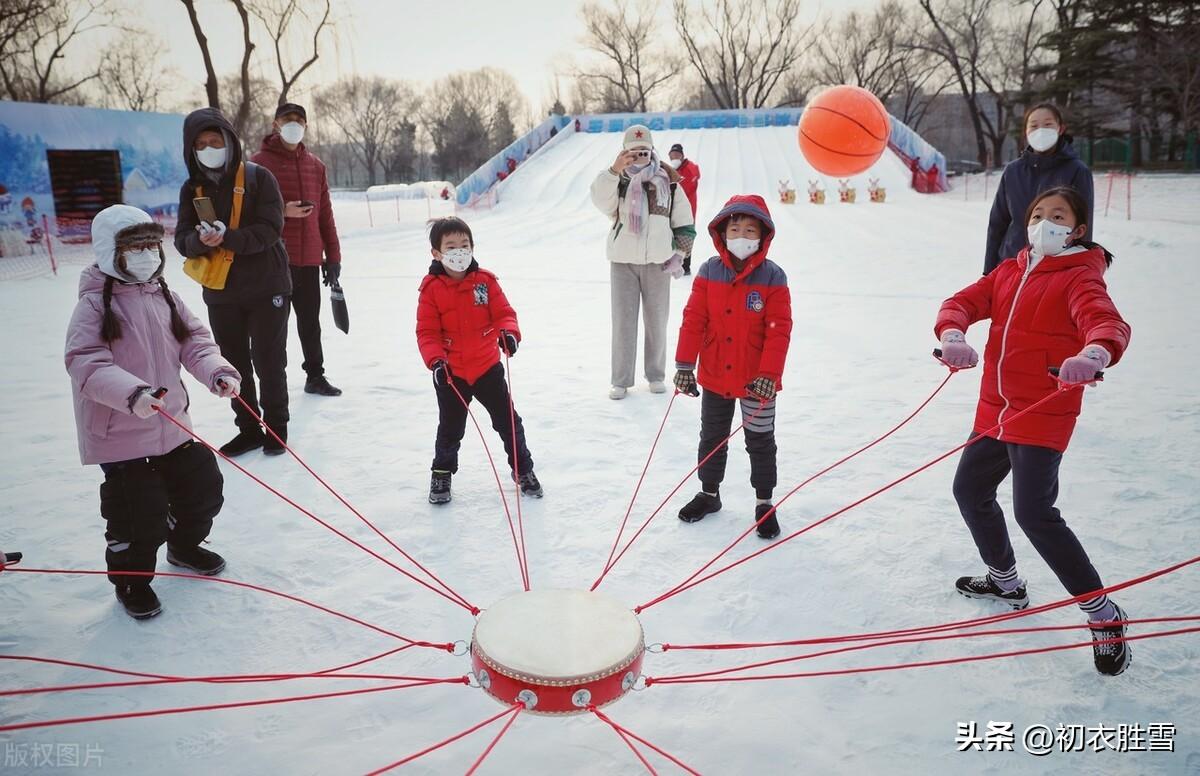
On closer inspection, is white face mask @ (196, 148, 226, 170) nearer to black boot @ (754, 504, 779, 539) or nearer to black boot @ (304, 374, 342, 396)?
black boot @ (304, 374, 342, 396)

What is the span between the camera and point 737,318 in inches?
126

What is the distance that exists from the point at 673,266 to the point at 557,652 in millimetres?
3504

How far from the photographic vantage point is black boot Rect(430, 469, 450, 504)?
12.0ft

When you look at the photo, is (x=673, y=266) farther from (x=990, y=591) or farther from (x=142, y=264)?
(x=142, y=264)

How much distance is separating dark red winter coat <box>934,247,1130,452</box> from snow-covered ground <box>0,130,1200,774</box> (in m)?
0.79

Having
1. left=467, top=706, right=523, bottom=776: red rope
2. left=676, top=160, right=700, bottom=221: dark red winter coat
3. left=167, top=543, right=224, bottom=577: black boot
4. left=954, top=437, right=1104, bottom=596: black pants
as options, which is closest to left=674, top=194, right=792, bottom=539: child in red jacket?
left=954, top=437, right=1104, bottom=596: black pants

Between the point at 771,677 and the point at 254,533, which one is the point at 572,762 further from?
the point at 254,533

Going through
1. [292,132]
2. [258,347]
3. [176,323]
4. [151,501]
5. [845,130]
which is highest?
[845,130]

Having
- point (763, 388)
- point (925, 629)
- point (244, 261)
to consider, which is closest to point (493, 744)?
point (925, 629)

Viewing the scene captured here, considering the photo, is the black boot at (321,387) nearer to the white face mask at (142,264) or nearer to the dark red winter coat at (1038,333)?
the white face mask at (142,264)

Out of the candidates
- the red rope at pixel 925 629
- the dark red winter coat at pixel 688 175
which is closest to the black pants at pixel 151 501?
the red rope at pixel 925 629

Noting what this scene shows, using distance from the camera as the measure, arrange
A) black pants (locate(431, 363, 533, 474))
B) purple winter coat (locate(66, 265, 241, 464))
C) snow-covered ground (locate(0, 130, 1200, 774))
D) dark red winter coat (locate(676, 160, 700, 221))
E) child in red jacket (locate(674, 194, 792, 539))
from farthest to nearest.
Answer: dark red winter coat (locate(676, 160, 700, 221))
black pants (locate(431, 363, 533, 474))
child in red jacket (locate(674, 194, 792, 539))
purple winter coat (locate(66, 265, 241, 464))
snow-covered ground (locate(0, 130, 1200, 774))

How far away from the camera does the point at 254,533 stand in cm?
339

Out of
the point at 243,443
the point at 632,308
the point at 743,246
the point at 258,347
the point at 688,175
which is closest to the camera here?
the point at 743,246
